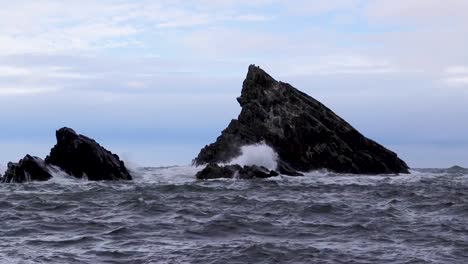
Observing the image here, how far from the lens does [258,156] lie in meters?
60.2

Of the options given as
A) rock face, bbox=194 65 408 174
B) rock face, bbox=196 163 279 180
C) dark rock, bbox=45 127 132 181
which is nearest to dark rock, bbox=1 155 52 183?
dark rock, bbox=45 127 132 181

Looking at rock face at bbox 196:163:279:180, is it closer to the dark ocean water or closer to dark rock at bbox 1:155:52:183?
dark rock at bbox 1:155:52:183

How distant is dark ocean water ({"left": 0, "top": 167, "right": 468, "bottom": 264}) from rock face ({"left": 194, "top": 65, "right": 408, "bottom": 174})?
944 inches

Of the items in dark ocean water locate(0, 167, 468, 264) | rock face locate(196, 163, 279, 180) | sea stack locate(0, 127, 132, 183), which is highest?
sea stack locate(0, 127, 132, 183)

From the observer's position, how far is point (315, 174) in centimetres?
5984

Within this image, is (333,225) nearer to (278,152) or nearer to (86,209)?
(86,209)

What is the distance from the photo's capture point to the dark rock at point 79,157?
167 feet

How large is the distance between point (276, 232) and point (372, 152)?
4337 centimetres

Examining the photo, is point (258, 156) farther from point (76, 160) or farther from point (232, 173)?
point (76, 160)

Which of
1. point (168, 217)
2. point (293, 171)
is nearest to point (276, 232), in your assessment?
point (168, 217)

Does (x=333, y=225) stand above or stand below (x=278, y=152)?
below

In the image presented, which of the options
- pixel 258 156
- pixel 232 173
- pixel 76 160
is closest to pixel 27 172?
pixel 76 160

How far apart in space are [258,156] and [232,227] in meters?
37.1

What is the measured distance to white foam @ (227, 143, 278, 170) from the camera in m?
59.3
